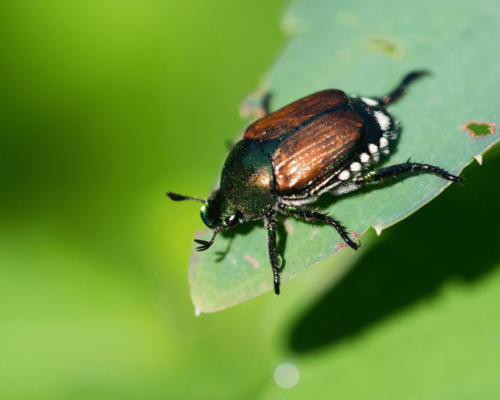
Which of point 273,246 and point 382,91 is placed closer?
point 273,246

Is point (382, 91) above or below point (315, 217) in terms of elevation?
above

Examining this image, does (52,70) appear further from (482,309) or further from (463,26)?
(482,309)

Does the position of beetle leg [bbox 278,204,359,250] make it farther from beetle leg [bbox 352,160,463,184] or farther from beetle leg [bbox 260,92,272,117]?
beetle leg [bbox 260,92,272,117]

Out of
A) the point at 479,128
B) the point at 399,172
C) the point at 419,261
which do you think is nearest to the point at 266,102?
the point at 399,172

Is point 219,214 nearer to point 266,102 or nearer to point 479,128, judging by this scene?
point 266,102

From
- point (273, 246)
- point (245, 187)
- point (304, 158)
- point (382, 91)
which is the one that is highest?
point (382, 91)

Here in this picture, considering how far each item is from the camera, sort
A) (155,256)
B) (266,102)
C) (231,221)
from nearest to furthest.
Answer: (231,221) → (266,102) → (155,256)
